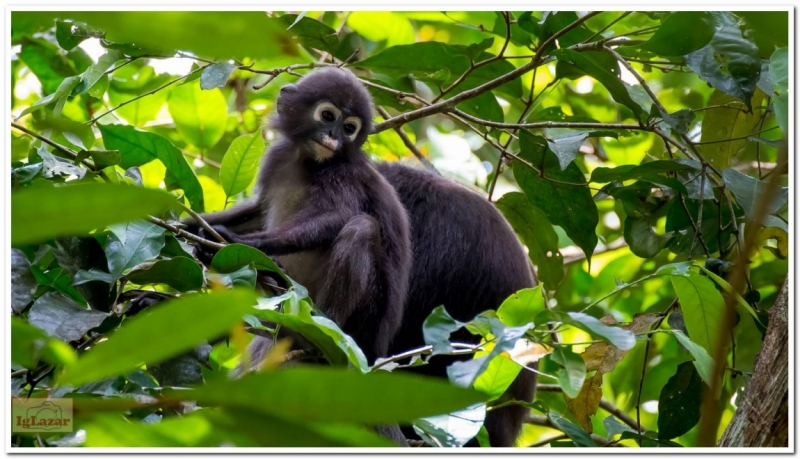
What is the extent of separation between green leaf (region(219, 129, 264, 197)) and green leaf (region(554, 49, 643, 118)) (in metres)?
1.59

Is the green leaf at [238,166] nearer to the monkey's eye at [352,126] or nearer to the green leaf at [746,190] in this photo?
the monkey's eye at [352,126]

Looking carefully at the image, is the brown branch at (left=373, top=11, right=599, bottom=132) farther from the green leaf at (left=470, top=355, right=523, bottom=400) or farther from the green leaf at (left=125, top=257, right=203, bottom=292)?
the green leaf at (left=470, top=355, right=523, bottom=400)

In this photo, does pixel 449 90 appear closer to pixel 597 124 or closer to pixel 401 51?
pixel 401 51

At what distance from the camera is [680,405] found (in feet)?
11.3

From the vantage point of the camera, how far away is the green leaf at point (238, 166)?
160 inches

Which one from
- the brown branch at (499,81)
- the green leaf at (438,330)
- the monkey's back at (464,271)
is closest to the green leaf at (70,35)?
the brown branch at (499,81)

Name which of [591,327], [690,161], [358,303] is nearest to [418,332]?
[358,303]

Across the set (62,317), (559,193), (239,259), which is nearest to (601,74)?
(559,193)

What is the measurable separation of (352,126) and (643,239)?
1.53m

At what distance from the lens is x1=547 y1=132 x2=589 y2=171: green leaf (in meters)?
3.28

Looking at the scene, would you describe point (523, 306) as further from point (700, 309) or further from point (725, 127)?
point (725, 127)

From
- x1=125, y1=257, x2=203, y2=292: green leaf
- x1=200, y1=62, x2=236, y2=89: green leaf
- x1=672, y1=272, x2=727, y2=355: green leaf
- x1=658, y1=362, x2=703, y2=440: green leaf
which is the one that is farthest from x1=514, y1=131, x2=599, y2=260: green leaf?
x1=125, y1=257, x2=203, y2=292: green leaf

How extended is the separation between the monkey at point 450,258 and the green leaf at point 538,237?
7 centimetres

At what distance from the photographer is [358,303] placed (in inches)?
140
